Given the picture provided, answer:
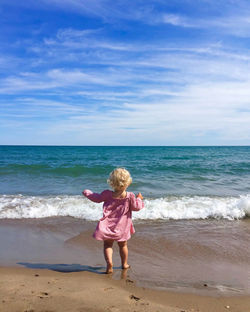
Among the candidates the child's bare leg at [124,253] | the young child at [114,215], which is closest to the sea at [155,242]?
the child's bare leg at [124,253]

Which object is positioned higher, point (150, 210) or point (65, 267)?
point (150, 210)

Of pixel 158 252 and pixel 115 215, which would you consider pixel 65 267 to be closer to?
pixel 115 215

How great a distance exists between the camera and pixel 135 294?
2.92 meters

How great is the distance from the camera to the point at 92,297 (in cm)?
274

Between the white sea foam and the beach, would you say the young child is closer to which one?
the beach

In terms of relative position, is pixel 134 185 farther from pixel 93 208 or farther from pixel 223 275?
pixel 223 275

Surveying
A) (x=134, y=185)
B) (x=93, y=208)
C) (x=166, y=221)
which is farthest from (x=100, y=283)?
(x=134, y=185)

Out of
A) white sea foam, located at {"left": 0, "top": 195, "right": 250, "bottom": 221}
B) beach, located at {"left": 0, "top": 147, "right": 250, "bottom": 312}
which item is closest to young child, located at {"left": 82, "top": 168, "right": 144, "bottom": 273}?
beach, located at {"left": 0, "top": 147, "right": 250, "bottom": 312}

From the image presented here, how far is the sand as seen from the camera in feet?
8.28

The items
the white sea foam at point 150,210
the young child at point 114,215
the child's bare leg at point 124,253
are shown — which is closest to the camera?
the young child at point 114,215

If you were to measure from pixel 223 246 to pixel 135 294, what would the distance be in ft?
7.68

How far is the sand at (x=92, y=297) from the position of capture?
2523 mm

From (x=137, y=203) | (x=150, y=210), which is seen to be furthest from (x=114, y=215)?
(x=150, y=210)

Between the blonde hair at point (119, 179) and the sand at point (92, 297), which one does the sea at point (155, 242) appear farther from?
the blonde hair at point (119, 179)
